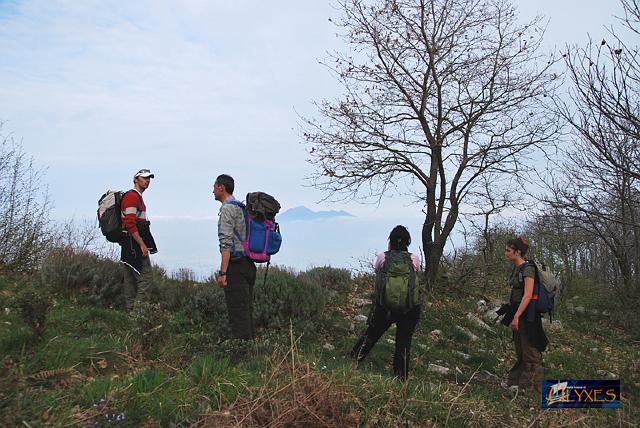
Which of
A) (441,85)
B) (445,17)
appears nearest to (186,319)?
(441,85)

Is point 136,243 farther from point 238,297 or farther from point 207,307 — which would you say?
point 238,297

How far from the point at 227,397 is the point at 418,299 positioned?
8.98 feet

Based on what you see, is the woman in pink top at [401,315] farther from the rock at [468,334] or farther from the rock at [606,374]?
the rock at [606,374]

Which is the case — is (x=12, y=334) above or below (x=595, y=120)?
below

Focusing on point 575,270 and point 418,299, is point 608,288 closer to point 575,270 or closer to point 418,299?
point 575,270

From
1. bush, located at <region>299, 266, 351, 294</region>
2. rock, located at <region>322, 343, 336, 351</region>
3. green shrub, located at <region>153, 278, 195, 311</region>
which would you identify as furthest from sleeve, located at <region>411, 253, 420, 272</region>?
bush, located at <region>299, 266, 351, 294</region>

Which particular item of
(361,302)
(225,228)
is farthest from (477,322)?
(225,228)

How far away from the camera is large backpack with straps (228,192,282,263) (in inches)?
223

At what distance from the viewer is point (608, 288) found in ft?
55.6

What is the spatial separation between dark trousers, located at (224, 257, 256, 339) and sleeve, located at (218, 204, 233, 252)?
22 centimetres

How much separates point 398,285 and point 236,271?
1824 mm

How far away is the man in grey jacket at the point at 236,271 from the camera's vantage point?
18.2 ft

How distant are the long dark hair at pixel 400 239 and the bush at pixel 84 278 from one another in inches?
167

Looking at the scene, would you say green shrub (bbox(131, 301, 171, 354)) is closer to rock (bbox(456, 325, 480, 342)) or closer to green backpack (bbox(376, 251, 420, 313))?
green backpack (bbox(376, 251, 420, 313))
